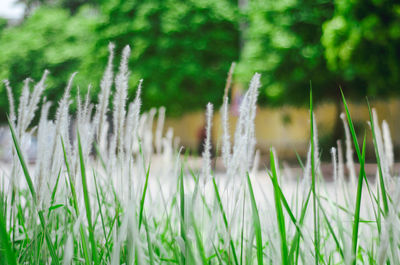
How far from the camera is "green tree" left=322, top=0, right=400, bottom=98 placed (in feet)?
23.1

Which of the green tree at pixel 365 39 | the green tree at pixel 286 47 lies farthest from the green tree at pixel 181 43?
the green tree at pixel 365 39

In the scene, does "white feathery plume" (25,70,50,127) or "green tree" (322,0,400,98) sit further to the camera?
"green tree" (322,0,400,98)

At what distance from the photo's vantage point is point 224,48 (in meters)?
11.1

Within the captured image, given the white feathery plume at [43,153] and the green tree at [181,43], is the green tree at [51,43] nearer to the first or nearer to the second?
the green tree at [181,43]

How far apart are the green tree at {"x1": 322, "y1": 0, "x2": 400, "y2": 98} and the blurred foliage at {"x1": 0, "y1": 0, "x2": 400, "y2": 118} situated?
0.02 m

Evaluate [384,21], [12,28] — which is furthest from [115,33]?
[384,21]

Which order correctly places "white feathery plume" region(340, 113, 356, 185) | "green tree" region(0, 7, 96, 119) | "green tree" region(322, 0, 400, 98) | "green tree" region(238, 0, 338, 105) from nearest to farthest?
1. "white feathery plume" region(340, 113, 356, 185)
2. "green tree" region(322, 0, 400, 98)
3. "green tree" region(238, 0, 338, 105)
4. "green tree" region(0, 7, 96, 119)

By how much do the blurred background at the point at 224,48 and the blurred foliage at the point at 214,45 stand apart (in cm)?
2

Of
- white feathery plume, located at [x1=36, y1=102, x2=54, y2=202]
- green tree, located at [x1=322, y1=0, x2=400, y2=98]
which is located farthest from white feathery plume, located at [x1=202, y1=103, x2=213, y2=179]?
green tree, located at [x1=322, y1=0, x2=400, y2=98]

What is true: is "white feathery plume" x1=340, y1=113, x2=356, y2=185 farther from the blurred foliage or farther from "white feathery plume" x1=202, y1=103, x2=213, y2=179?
the blurred foliage

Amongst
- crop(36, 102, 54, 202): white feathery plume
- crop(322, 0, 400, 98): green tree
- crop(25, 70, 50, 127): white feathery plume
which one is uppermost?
crop(322, 0, 400, 98): green tree

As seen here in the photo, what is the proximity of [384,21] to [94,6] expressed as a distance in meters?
9.62

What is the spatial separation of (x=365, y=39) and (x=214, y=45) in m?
4.62

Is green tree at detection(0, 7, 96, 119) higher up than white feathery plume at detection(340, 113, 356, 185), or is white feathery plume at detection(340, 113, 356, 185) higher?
green tree at detection(0, 7, 96, 119)
